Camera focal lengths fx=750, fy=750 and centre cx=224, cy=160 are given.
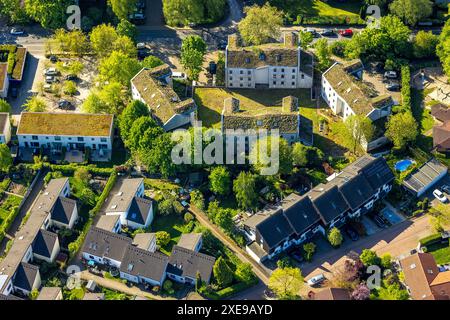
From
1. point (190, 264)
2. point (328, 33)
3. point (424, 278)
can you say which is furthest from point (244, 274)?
point (328, 33)

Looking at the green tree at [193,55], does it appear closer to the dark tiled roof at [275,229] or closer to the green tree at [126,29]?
the green tree at [126,29]

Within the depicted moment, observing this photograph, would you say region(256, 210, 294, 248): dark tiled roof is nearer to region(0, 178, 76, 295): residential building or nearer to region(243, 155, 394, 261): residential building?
region(243, 155, 394, 261): residential building

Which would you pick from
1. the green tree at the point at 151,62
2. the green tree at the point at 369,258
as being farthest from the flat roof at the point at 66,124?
the green tree at the point at 369,258

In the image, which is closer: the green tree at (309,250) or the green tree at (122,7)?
the green tree at (309,250)

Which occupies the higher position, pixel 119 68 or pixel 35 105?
pixel 119 68

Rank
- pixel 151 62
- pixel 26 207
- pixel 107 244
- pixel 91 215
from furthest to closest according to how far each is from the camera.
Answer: pixel 151 62 → pixel 26 207 → pixel 91 215 → pixel 107 244

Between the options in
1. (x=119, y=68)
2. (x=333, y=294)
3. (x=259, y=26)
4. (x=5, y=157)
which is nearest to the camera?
(x=333, y=294)

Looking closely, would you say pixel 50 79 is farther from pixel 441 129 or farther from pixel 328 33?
pixel 441 129
